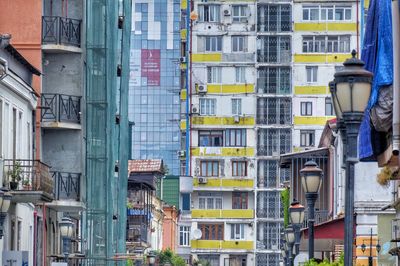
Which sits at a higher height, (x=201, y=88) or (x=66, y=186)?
(x=201, y=88)

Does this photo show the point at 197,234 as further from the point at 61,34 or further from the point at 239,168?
the point at 61,34

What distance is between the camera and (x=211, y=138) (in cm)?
11538

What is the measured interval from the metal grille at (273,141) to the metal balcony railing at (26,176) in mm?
70299

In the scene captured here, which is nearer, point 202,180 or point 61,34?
point 61,34

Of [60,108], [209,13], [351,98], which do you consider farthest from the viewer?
[209,13]

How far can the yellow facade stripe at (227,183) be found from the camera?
375ft

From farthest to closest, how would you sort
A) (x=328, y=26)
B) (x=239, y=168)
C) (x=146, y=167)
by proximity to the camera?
(x=239, y=168) → (x=328, y=26) → (x=146, y=167)

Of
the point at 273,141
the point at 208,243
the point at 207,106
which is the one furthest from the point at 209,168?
the point at 208,243

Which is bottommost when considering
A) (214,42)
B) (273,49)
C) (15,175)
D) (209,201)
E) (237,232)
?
(237,232)

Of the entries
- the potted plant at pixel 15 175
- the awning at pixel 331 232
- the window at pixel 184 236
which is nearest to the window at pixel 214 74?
the window at pixel 184 236

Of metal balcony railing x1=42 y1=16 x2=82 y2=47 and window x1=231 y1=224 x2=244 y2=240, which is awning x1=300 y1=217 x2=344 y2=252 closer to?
metal balcony railing x1=42 y1=16 x2=82 y2=47

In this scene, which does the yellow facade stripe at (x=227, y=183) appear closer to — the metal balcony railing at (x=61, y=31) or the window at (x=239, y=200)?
the window at (x=239, y=200)

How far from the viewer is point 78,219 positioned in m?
59.0

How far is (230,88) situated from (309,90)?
563 centimetres
